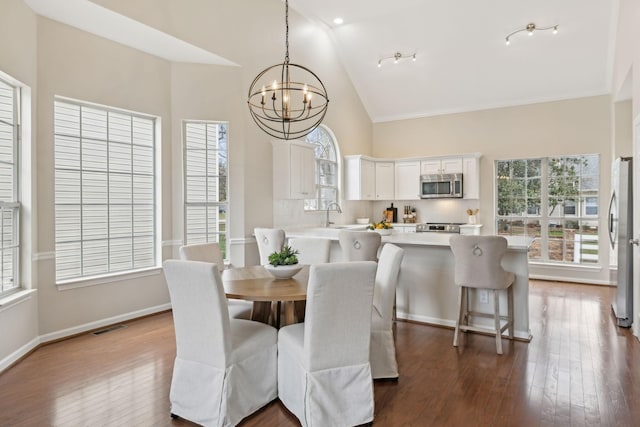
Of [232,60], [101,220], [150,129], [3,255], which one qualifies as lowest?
[3,255]

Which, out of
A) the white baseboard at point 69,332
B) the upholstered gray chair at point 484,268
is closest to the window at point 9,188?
the white baseboard at point 69,332

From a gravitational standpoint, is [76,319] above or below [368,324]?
below

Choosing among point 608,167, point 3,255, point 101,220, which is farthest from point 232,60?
point 608,167

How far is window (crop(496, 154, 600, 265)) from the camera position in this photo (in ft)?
20.9

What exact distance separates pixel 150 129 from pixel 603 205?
6.67 m

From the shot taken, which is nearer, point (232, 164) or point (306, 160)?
point (232, 164)

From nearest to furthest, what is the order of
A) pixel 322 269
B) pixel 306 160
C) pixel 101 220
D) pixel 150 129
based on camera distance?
pixel 322 269 → pixel 101 220 → pixel 150 129 → pixel 306 160

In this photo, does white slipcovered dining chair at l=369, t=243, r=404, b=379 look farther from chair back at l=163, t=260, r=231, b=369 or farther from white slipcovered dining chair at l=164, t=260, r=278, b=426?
chair back at l=163, t=260, r=231, b=369

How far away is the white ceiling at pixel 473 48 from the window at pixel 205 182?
251 centimetres

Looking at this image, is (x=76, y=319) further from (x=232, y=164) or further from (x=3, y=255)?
(x=232, y=164)

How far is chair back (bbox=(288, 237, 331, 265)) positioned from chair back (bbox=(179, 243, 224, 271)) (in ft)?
2.62

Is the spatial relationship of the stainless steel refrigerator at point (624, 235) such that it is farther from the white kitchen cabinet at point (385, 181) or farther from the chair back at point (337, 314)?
the white kitchen cabinet at point (385, 181)

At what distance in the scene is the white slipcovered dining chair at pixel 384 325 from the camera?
9.18 feet

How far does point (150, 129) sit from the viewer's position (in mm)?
4664
